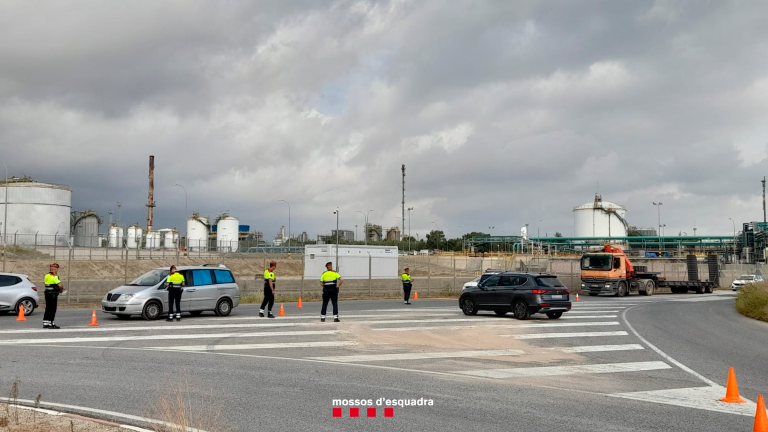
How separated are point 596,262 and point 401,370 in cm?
3220

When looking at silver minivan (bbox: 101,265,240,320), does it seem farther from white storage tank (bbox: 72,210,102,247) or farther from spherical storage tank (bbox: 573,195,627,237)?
spherical storage tank (bbox: 573,195,627,237)

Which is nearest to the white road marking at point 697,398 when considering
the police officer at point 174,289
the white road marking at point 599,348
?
the white road marking at point 599,348

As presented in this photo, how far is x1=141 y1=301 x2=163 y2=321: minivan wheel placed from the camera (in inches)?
776

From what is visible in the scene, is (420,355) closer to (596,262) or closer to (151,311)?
(151,311)

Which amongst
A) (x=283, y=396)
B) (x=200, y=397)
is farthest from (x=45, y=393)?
(x=283, y=396)

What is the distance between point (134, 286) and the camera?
20.3m

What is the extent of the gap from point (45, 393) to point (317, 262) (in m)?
36.1

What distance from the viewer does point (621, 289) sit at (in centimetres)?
4075

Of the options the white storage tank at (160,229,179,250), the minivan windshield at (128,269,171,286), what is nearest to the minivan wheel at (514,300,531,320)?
the minivan windshield at (128,269,171,286)

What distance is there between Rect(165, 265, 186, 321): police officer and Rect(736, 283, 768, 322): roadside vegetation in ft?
66.4

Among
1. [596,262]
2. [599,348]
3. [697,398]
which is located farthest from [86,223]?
[697,398]

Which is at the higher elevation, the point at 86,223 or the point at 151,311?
the point at 86,223

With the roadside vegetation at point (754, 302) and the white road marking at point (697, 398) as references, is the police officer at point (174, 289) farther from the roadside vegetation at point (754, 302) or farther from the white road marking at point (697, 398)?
the roadside vegetation at point (754, 302)

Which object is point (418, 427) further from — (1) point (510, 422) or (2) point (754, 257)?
(2) point (754, 257)
